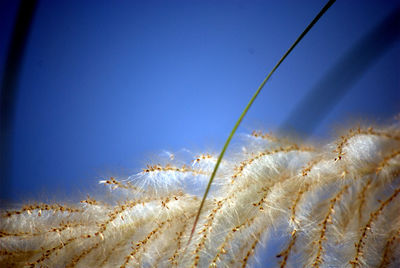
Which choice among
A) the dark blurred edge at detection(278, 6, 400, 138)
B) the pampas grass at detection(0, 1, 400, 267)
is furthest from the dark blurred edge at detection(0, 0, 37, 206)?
the dark blurred edge at detection(278, 6, 400, 138)

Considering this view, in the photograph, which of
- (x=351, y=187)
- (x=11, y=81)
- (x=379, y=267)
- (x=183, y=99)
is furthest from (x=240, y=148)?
(x=11, y=81)

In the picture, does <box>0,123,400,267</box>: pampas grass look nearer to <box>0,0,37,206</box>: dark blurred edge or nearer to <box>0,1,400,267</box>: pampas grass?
<box>0,1,400,267</box>: pampas grass

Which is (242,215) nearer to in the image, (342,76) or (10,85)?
(342,76)

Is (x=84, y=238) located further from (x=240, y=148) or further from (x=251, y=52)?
(x=251, y=52)

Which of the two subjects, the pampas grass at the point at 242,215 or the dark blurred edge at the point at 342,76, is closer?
the pampas grass at the point at 242,215

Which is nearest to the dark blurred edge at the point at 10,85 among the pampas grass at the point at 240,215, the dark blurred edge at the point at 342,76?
the pampas grass at the point at 240,215

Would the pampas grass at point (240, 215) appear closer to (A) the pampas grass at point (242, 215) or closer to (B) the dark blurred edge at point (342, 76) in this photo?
(A) the pampas grass at point (242, 215)
